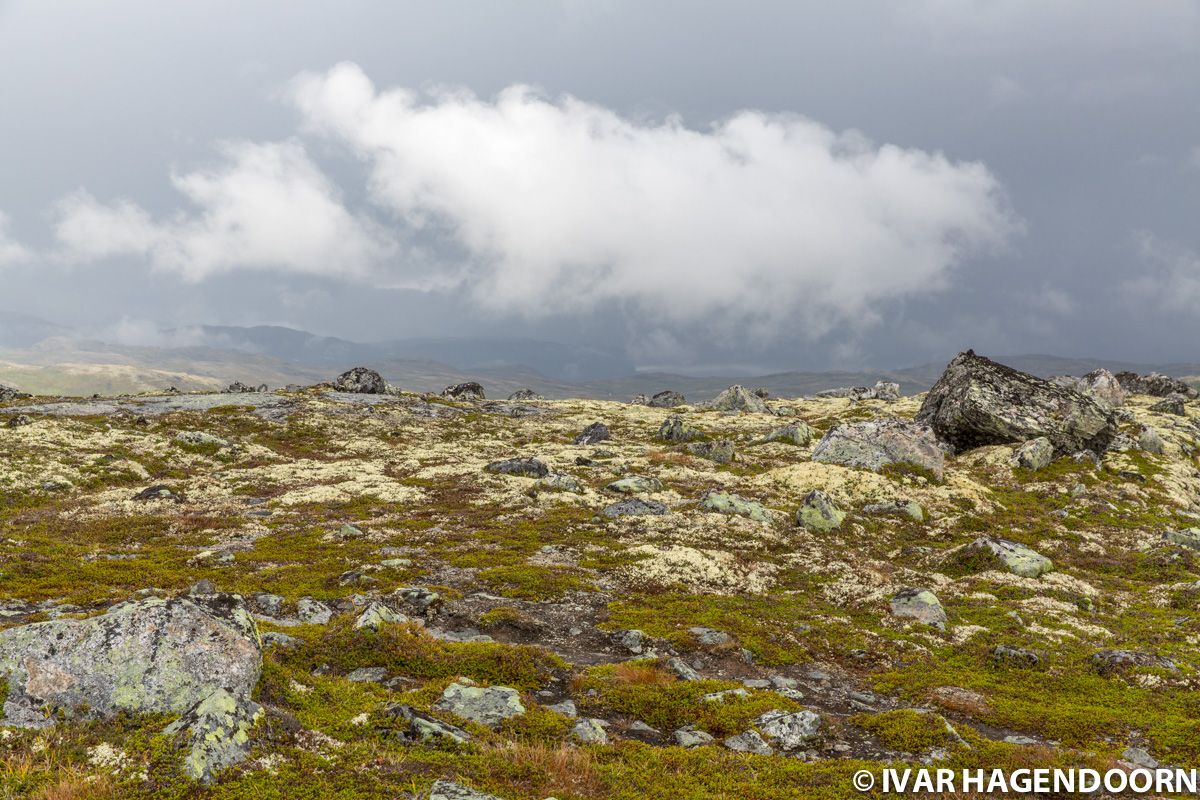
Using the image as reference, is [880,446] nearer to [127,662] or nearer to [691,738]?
[691,738]

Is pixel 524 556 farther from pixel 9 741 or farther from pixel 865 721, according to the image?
pixel 9 741

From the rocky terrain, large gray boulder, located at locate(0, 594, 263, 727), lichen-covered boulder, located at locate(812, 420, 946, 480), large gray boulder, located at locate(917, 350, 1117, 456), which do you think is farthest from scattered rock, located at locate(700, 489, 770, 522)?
large gray boulder, located at locate(917, 350, 1117, 456)

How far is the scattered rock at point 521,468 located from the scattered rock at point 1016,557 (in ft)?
95.1

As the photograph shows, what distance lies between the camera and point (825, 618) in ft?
73.3

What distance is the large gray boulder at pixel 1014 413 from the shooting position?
50.7 m

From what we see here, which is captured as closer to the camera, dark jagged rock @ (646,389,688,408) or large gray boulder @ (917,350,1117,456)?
large gray boulder @ (917,350,1117,456)

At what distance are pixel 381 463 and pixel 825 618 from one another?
42.6 m

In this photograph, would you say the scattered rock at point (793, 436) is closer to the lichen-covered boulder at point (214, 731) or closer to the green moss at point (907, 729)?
the green moss at point (907, 729)

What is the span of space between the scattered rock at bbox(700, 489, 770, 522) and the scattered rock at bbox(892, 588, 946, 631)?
37.0 ft

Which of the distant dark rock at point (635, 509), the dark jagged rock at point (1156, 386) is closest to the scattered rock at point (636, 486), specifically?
the distant dark rock at point (635, 509)

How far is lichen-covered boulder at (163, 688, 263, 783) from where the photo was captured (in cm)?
892

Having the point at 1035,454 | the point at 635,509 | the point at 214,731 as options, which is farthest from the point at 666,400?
the point at 214,731

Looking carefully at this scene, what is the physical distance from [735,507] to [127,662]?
3009 cm

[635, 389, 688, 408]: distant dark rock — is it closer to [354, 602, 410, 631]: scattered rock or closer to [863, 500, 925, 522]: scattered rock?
[863, 500, 925, 522]: scattered rock
